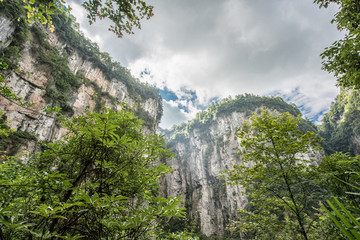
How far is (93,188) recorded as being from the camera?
79.8 inches

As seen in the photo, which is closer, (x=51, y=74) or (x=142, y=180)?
(x=142, y=180)

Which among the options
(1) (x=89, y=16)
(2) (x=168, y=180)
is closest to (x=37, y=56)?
(1) (x=89, y=16)

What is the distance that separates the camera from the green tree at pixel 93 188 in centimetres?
158

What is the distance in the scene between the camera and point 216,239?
945 inches

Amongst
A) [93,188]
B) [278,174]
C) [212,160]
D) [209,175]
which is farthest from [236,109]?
[93,188]

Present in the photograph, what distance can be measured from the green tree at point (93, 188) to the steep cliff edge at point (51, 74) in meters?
4.76

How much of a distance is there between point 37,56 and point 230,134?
116ft

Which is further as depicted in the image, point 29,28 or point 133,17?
point 29,28

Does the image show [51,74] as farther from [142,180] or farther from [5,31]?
[142,180]

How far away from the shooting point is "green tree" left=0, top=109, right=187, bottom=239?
62.2 inches

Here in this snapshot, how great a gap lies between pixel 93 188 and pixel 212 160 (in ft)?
121

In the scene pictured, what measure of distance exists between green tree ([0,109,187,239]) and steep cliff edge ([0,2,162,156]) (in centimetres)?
476

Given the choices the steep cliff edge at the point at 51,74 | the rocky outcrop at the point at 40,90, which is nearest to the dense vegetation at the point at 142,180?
Answer: the rocky outcrop at the point at 40,90

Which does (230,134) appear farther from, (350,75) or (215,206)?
(350,75)
